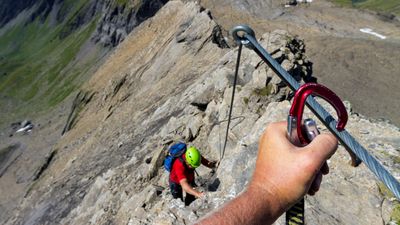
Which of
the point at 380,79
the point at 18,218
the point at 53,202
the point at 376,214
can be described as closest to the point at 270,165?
the point at 376,214

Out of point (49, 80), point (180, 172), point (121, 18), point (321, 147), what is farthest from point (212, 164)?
point (49, 80)

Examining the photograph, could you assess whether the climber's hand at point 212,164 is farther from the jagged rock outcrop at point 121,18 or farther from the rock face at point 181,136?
the jagged rock outcrop at point 121,18

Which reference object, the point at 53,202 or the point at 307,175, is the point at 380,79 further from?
the point at 307,175

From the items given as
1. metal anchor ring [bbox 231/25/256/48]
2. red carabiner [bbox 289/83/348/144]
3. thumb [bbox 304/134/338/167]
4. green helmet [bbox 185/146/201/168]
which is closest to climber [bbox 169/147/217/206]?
green helmet [bbox 185/146/201/168]

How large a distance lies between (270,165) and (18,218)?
40.6 metres

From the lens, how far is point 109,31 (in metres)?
144

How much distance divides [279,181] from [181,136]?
61.3 ft

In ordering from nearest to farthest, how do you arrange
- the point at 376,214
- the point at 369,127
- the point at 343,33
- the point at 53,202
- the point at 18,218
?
the point at 376,214
the point at 369,127
the point at 53,202
the point at 18,218
the point at 343,33

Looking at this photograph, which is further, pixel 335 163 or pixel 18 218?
pixel 18 218

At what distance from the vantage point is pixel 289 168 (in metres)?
3.79

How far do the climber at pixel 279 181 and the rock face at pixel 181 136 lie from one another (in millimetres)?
6875

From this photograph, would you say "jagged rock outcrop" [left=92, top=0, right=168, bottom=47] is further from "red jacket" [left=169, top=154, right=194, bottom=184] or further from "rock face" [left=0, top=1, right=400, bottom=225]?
"red jacket" [left=169, top=154, right=194, bottom=184]

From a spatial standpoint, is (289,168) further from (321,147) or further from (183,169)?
(183,169)

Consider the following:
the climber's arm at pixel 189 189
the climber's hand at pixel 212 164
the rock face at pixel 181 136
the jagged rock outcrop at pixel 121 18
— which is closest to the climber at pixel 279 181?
the rock face at pixel 181 136
